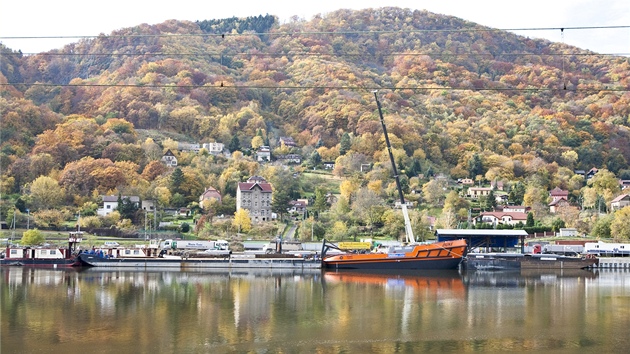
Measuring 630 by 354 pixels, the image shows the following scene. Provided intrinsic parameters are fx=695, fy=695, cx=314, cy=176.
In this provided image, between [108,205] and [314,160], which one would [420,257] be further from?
[314,160]

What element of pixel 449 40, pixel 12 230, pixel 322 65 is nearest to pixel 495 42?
pixel 449 40

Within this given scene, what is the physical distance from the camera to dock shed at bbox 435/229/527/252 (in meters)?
33.4

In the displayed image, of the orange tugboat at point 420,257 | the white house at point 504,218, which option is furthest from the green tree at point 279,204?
the orange tugboat at point 420,257

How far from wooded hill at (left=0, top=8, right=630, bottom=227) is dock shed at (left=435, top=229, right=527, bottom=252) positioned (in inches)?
725

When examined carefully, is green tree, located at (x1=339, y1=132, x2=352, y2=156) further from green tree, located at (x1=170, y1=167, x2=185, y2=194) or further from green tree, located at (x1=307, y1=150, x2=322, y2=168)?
green tree, located at (x1=170, y1=167, x2=185, y2=194)

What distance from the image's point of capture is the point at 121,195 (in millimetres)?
50469

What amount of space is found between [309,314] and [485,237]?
1891 cm

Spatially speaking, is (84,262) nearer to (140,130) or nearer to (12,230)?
(12,230)

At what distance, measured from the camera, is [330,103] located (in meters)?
Answer: 78.0

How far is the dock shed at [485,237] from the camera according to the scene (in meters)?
33.4

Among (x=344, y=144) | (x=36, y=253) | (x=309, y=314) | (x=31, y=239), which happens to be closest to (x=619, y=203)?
(x=344, y=144)

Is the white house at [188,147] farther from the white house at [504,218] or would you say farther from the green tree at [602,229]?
the green tree at [602,229]

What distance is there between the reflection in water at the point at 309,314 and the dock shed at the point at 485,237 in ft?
22.2

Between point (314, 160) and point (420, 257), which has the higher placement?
point (314, 160)
